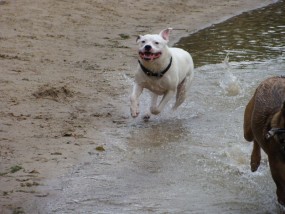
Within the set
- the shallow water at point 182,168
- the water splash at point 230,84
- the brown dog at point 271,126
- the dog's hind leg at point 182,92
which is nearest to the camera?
the brown dog at point 271,126

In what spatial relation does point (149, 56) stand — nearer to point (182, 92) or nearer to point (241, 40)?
point (182, 92)

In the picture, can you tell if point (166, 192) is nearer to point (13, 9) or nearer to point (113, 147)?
point (113, 147)

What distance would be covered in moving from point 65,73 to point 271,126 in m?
5.97

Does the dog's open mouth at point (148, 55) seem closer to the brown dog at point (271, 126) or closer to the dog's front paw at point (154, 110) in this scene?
the dog's front paw at point (154, 110)

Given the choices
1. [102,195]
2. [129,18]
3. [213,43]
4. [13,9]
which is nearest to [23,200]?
[102,195]

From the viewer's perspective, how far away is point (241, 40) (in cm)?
1410

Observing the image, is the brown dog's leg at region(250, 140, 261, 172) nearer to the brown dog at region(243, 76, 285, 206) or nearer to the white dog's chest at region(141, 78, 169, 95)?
the brown dog at region(243, 76, 285, 206)

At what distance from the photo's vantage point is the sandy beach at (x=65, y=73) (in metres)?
7.02

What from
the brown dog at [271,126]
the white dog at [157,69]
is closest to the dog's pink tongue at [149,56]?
the white dog at [157,69]

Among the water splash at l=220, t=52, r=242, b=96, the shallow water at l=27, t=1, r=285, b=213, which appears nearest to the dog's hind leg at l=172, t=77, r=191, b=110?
the shallow water at l=27, t=1, r=285, b=213

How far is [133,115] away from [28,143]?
147 centimetres

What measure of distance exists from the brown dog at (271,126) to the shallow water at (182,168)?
0.41 m

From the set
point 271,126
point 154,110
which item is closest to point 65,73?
point 154,110

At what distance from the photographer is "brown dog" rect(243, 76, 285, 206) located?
512 cm
